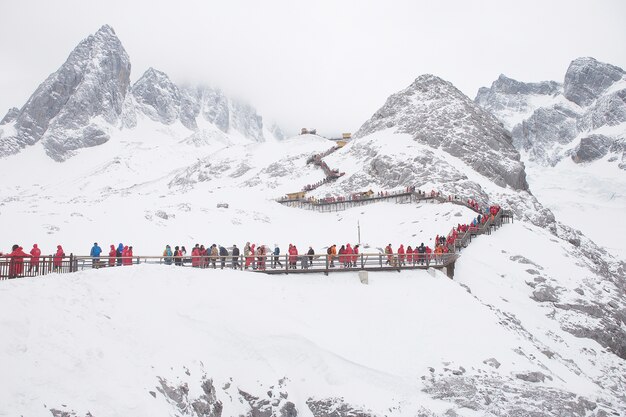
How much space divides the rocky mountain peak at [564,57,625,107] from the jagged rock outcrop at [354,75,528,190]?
131 m

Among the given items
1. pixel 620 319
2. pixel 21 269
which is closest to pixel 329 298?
pixel 21 269

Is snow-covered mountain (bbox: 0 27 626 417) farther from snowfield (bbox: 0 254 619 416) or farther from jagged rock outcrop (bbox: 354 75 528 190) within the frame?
jagged rock outcrop (bbox: 354 75 528 190)

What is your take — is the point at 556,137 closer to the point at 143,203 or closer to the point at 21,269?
the point at 143,203

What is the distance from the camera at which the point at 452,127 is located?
80.1 meters

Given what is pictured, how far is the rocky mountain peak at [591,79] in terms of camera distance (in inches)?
7613

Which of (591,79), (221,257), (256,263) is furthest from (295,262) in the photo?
(591,79)

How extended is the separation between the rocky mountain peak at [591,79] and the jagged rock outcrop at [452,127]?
429ft

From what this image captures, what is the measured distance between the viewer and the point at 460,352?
75.8ft

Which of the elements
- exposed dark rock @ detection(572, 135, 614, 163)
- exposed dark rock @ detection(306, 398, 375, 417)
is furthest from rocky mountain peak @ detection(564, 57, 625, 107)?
exposed dark rock @ detection(306, 398, 375, 417)

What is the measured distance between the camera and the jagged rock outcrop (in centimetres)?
7381

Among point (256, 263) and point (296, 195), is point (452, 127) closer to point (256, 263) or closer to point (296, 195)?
point (296, 195)

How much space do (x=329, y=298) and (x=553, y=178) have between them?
139 m

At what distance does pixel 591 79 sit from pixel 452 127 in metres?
151

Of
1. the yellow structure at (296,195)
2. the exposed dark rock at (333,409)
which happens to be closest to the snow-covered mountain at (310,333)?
the exposed dark rock at (333,409)
